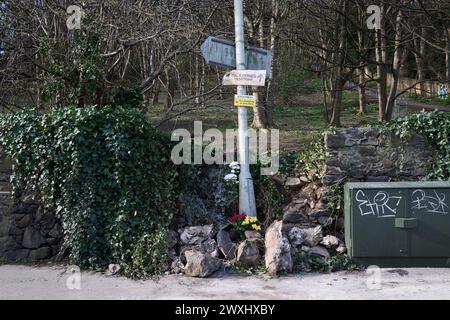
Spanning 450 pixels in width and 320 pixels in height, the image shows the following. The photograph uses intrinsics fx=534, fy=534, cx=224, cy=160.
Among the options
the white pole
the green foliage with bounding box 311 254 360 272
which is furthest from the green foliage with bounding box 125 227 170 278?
the green foliage with bounding box 311 254 360 272

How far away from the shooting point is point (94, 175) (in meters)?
6.77

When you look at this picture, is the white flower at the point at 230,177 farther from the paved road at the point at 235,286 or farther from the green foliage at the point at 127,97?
the green foliage at the point at 127,97

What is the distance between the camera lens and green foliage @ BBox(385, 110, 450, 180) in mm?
7363

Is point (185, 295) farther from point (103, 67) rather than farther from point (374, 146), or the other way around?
point (103, 67)

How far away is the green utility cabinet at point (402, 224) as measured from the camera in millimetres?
6418

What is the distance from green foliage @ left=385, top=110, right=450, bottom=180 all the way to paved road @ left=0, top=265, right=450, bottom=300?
1562 mm

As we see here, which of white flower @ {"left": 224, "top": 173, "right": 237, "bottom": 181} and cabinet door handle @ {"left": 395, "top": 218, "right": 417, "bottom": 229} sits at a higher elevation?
white flower @ {"left": 224, "top": 173, "right": 237, "bottom": 181}

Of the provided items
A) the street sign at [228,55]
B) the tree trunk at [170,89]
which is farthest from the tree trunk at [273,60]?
the street sign at [228,55]

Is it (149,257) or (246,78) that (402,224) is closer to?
(246,78)

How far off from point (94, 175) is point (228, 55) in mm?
2546

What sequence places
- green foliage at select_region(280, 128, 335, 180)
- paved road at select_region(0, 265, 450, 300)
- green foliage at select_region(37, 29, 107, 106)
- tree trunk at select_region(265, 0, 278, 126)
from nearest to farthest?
1. paved road at select_region(0, 265, 450, 300)
2. green foliage at select_region(280, 128, 335, 180)
3. green foliage at select_region(37, 29, 107, 106)
4. tree trunk at select_region(265, 0, 278, 126)

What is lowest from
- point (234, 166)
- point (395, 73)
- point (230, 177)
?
point (230, 177)

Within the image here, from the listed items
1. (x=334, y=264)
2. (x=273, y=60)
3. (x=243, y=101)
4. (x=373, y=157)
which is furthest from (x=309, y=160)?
(x=273, y=60)

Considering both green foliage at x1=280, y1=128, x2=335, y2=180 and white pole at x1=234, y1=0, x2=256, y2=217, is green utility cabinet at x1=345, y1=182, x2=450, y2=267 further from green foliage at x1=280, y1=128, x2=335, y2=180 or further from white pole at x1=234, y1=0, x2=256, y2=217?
white pole at x1=234, y1=0, x2=256, y2=217
